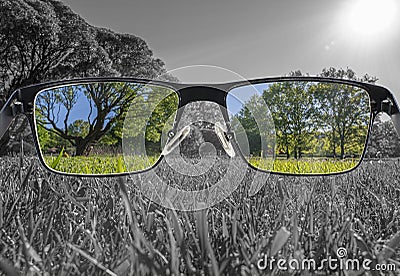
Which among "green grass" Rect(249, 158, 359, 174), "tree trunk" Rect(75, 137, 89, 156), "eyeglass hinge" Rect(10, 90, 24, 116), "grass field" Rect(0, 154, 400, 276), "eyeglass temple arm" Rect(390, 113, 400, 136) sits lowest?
"grass field" Rect(0, 154, 400, 276)

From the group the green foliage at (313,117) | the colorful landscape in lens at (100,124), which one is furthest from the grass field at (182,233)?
the green foliage at (313,117)

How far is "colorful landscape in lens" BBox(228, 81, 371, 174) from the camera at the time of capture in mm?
1408

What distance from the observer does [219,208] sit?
908 millimetres

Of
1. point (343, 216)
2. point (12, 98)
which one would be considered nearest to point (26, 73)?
point (12, 98)

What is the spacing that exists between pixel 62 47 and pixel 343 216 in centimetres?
1183

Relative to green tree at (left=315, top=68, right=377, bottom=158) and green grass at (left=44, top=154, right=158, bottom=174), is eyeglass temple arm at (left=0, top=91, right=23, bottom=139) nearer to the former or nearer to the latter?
green grass at (left=44, top=154, right=158, bottom=174)

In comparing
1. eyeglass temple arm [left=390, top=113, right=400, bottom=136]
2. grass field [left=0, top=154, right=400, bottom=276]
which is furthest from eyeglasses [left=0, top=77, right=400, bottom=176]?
grass field [left=0, top=154, right=400, bottom=276]

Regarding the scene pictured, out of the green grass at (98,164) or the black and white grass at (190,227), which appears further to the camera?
the green grass at (98,164)

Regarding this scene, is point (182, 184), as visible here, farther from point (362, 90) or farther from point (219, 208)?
point (362, 90)

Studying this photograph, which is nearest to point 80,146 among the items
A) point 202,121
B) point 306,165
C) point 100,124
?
point 100,124

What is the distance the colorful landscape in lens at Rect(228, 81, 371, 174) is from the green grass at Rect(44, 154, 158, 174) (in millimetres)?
372

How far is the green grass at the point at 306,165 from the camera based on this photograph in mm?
1386

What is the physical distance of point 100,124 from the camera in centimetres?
159

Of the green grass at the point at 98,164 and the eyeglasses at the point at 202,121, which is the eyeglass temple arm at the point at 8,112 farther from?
the green grass at the point at 98,164
